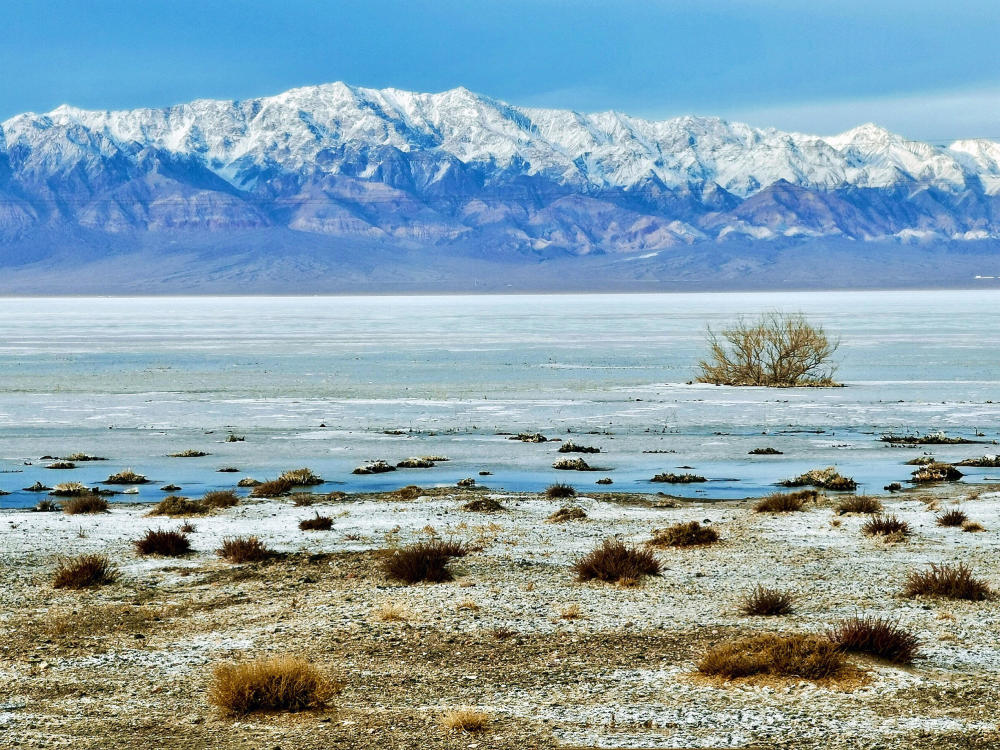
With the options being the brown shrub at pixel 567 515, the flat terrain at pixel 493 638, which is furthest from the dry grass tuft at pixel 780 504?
the brown shrub at pixel 567 515

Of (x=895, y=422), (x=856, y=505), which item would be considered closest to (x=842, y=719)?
A: (x=856, y=505)

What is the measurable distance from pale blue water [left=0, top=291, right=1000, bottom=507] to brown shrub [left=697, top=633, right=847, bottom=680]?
11284mm

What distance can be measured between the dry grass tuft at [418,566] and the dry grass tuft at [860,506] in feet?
22.0

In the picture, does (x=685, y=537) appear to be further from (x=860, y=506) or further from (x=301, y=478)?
(x=301, y=478)

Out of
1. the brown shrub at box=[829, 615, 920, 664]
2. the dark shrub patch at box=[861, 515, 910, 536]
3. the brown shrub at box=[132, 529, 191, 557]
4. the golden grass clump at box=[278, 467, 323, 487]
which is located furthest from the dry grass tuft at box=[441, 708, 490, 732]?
the golden grass clump at box=[278, 467, 323, 487]

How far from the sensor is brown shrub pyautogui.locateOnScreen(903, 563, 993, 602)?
12414 mm

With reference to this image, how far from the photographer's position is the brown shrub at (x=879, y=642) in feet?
33.6

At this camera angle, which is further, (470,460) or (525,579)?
(470,460)

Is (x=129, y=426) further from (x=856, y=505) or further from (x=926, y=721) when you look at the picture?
(x=926, y=721)

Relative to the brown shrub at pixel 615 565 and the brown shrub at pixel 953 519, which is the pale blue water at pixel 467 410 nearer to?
the brown shrub at pixel 953 519

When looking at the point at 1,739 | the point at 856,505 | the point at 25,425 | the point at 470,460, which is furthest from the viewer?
the point at 25,425

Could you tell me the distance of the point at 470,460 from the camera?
26250 millimetres

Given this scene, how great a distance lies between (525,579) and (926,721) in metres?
5.60

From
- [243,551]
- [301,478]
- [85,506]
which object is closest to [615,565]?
[243,551]
